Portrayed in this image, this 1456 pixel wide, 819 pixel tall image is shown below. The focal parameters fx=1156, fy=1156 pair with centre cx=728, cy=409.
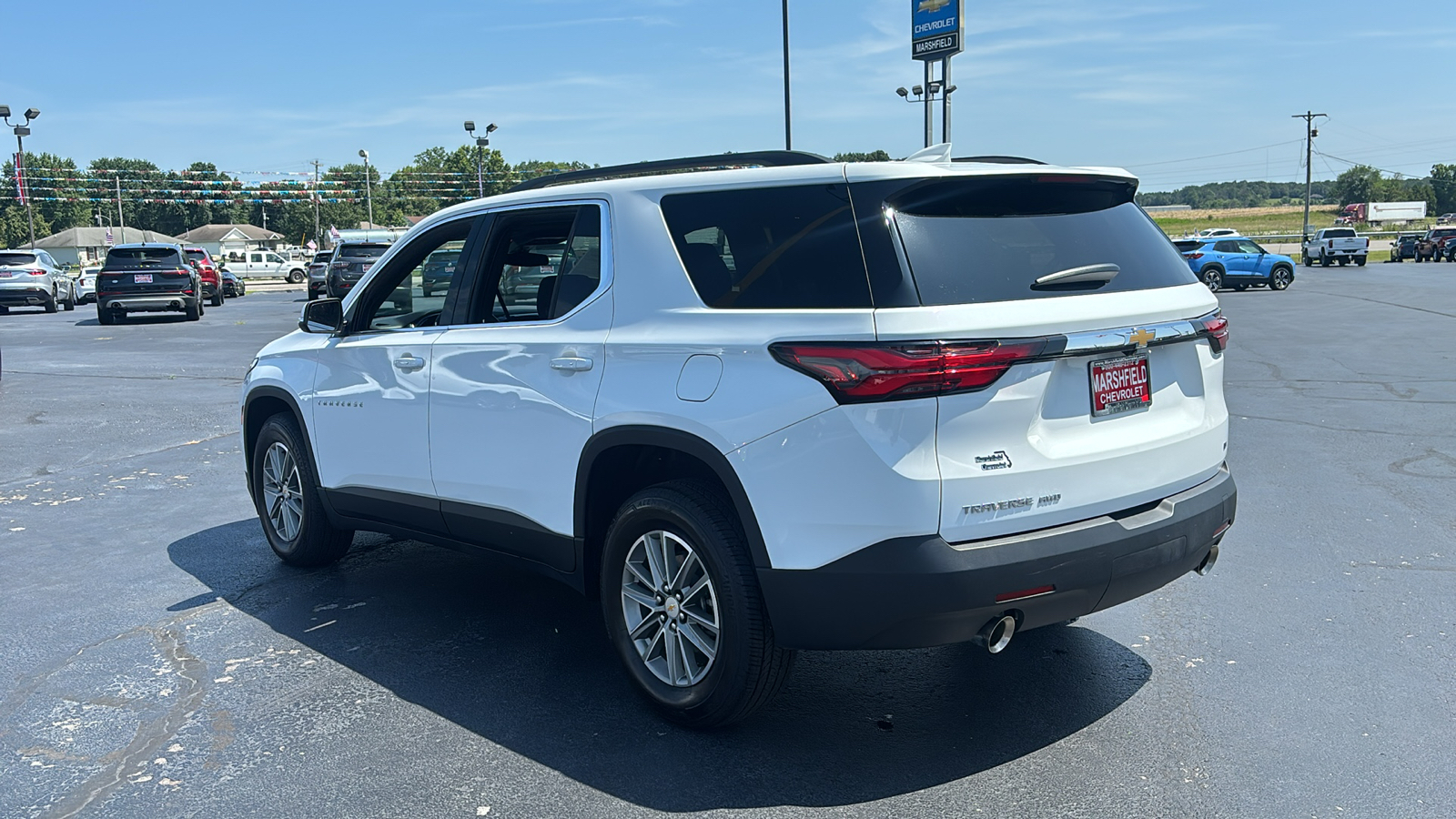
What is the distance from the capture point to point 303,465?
5.77m

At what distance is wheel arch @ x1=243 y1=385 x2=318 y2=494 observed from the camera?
5.75m

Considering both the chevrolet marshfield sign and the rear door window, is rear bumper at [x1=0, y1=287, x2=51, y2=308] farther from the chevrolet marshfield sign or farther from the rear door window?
the rear door window

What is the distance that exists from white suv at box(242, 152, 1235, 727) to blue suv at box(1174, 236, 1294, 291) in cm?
3398

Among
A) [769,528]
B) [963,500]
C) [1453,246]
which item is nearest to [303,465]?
[769,528]

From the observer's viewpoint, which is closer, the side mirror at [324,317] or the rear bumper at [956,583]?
the rear bumper at [956,583]

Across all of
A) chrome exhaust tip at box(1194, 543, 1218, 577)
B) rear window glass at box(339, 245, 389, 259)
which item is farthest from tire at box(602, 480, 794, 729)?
rear window glass at box(339, 245, 389, 259)

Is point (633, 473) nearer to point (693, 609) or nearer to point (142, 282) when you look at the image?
point (693, 609)

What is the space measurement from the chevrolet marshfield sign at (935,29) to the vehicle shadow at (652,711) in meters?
32.3

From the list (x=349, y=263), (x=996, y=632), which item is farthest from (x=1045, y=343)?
(x=349, y=263)

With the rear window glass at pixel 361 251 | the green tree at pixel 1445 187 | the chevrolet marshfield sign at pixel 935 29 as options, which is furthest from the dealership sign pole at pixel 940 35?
the green tree at pixel 1445 187

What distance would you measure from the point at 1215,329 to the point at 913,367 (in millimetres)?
1465

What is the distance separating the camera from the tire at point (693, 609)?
3.60m

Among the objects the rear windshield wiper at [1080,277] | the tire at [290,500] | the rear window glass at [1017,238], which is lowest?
the tire at [290,500]

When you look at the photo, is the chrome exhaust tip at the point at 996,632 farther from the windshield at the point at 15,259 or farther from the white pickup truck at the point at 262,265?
the white pickup truck at the point at 262,265
